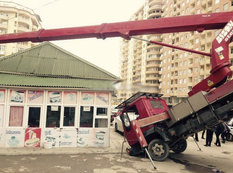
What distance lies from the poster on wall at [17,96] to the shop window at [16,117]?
1.25 feet

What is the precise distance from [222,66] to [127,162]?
5417mm

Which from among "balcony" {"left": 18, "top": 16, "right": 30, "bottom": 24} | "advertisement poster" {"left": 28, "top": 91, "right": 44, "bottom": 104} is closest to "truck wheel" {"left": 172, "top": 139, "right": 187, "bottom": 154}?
"advertisement poster" {"left": 28, "top": 91, "right": 44, "bottom": 104}

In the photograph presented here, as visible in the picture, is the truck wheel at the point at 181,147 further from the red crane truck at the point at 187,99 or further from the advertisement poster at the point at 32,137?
the advertisement poster at the point at 32,137

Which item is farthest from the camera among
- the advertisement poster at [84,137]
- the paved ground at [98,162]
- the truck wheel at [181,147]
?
the advertisement poster at [84,137]

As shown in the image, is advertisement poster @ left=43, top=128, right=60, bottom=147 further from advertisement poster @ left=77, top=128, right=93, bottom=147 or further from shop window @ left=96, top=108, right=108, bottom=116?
shop window @ left=96, top=108, right=108, bottom=116

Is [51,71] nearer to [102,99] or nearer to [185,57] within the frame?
[102,99]

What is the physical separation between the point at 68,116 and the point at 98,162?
12.0 ft

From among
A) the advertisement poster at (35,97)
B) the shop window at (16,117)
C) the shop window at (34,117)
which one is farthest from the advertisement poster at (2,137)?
the advertisement poster at (35,97)

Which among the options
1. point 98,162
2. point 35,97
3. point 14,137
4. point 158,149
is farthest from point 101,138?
point 14,137

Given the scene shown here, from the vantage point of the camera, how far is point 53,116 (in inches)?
428

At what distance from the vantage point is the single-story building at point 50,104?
10.4 meters

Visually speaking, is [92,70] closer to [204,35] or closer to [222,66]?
[222,66]

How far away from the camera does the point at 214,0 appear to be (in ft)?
139

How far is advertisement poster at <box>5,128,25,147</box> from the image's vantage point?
10.2 m
